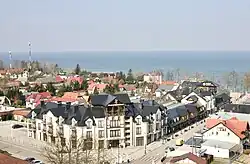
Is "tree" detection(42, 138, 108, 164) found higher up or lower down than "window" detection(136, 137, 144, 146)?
higher up

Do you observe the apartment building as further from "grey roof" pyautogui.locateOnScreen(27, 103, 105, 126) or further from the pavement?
the pavement

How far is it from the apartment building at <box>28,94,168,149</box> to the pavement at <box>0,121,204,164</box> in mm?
679

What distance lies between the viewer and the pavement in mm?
20203

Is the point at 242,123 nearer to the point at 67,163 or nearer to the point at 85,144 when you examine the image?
the point at 85,144

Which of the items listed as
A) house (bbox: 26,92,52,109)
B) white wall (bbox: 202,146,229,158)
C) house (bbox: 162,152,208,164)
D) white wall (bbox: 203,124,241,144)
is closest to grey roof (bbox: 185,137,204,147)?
white wall (bbox: 203,124,241,144)

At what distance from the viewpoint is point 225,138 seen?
21.1m

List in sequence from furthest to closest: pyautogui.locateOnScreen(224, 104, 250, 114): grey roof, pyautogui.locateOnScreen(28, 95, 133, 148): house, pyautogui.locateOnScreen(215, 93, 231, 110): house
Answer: pyautogui.locateOnScreen(215, 93, 231, 110): house → pyautogui.locateOnScreen(224, 104, 250, 114): grey roof → pyautogui.locateOnScreen(28, 95, 133, 148): house

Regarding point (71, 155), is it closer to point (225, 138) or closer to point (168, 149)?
point (168, 149)

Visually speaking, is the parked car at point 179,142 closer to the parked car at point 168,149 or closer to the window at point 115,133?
the parked car at point 168,149

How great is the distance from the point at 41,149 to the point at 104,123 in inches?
161

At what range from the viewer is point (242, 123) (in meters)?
22.3

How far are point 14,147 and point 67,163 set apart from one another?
31.3ft

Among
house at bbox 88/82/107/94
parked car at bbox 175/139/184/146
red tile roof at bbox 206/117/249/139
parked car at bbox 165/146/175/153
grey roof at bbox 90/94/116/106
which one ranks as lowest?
parked car at bbox 165/146/175/153

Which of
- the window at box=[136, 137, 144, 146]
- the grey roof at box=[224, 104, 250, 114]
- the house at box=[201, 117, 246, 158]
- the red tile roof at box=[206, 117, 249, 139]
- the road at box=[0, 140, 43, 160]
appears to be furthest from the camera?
the grey roof at box=[224, 104, 250, 114]
